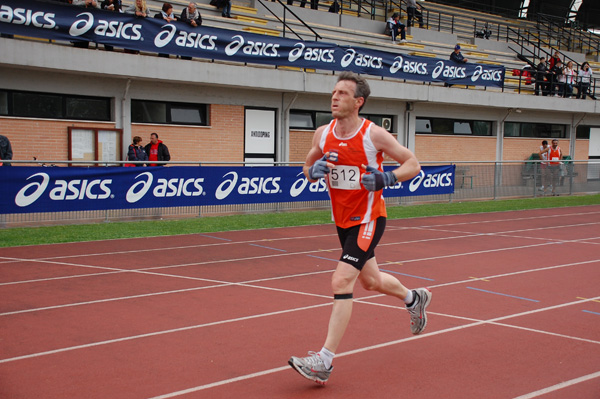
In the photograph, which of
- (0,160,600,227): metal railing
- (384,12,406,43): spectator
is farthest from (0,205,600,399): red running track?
(384,12,406,43): spectator

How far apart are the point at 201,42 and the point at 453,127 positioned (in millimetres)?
13394

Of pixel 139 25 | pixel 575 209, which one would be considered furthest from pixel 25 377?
pixel 575 209

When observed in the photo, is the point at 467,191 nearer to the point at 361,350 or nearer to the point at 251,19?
the point at 251,19

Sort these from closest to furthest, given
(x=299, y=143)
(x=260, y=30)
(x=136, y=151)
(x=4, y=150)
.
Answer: (x=4, y=150)
(x=136, y=151)
(x=260, y=30)
(x=299, y=143)

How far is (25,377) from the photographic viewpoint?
4.91 meters

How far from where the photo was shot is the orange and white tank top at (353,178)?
5.09 metres

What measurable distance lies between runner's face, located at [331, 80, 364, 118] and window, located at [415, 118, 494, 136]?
852 inches

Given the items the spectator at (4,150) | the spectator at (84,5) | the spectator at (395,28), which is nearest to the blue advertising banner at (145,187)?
the spectator at (4,150)

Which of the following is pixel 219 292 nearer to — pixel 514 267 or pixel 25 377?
pixel 25 377

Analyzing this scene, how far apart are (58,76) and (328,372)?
14838mm

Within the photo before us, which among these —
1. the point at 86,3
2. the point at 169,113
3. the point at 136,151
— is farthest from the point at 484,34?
the point at 86,3

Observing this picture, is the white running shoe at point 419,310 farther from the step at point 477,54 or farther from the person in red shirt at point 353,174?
the step at point 477,54

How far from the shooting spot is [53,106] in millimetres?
17516

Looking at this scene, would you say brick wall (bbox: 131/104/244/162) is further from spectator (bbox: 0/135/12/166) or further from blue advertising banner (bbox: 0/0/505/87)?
spectator (bbox: 0/135/12/166)
